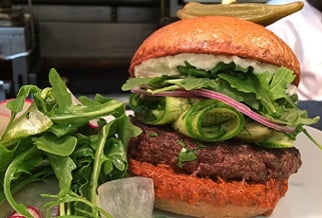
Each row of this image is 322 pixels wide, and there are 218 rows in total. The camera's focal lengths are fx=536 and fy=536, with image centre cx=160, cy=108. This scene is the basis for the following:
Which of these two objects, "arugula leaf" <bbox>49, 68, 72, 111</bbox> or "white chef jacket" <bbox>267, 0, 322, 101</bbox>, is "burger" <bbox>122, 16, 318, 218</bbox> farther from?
"white chef jacket" <bbox>267, 0, 322, 101</bbox>

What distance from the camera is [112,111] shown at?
102 centimetres

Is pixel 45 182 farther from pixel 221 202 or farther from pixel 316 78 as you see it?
pixel 316 78

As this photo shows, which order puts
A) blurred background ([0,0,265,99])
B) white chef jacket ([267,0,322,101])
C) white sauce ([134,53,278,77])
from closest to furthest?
white sauce ([134,53,278,77]) → white chef jacket ([267,0,322,101]) → blurred background ([0,0,265,99])

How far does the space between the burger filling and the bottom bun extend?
0.28 feet

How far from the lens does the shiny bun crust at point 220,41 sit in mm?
1037

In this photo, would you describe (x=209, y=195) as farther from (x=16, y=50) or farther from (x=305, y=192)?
(x=16, y=50)

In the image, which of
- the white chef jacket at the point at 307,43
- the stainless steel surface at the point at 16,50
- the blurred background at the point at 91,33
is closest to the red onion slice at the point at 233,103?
the white chef jacket at the point at 307,43

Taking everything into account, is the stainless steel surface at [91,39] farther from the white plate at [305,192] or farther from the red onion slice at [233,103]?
the red onion slice at [233,103]

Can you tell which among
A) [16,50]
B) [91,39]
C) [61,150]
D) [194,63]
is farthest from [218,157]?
[91,39]

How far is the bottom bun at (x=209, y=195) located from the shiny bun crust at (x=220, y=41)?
9.3 inches

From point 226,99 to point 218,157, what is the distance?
113 mm

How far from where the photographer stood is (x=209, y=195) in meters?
1.01

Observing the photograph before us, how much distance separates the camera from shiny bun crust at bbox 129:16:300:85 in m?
1.04

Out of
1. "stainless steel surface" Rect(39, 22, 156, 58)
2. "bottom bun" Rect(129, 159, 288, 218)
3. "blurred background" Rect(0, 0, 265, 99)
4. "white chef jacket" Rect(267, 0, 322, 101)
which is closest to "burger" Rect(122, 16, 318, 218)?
"bottom bun" Rect(129, 159, 288, 218)
